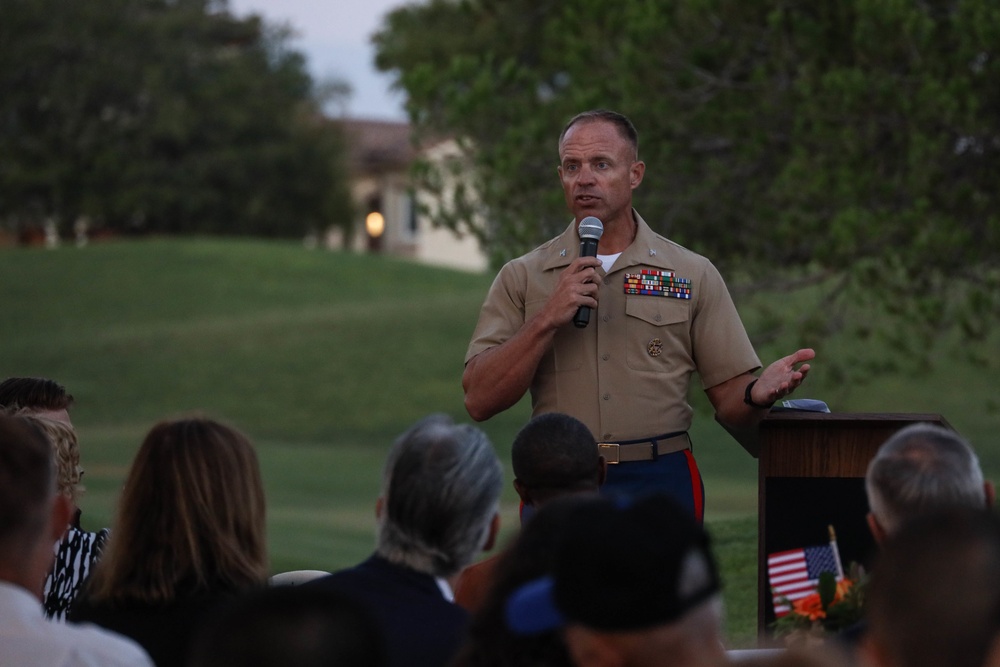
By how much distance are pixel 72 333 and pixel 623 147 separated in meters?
29.9

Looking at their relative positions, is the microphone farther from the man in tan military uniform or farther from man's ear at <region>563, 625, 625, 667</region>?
man's ear at <region>563, 625, 625, 667</region>

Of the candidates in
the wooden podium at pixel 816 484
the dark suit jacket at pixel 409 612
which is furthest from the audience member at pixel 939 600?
the wooden podium at pixel 816 484

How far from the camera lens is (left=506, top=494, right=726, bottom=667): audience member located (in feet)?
6.48

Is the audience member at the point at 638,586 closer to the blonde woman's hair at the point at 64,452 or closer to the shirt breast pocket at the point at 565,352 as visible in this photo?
the blonde woman's hair at the point at 64,452

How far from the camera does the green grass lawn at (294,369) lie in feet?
52.0

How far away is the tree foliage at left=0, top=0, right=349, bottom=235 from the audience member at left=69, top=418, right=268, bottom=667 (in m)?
45.3

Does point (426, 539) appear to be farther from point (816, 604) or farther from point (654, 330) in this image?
point (654, 330)

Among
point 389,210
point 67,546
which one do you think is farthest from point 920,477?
point 389,210

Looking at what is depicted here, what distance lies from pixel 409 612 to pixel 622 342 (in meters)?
1.99

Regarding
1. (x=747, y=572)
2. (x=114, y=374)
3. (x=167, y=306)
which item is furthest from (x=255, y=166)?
(x=747, y=572)

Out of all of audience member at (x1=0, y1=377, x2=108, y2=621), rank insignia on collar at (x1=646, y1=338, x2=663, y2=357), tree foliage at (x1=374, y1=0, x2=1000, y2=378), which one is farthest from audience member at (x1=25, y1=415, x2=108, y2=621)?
tree foliage at (x1=374, y1=0, x2=1000, y2=378)

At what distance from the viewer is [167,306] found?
35781 millimetres

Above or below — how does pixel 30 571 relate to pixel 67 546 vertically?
above

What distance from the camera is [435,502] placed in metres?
3.02
